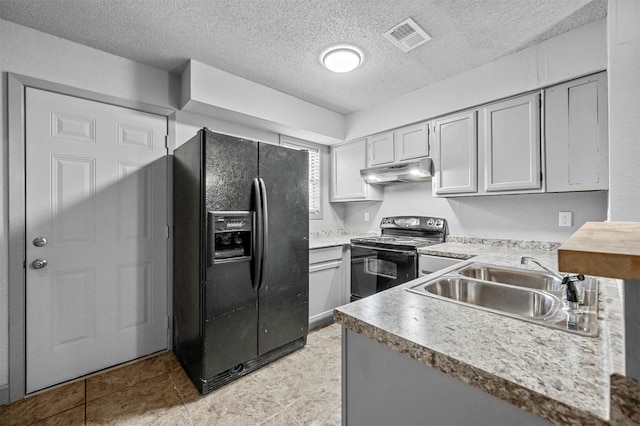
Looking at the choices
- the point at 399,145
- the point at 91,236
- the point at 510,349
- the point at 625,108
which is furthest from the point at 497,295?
the point at 91,236

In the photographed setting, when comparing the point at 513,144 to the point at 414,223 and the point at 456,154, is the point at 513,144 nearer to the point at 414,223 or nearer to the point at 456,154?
the point at 456,154

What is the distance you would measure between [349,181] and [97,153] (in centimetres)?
259

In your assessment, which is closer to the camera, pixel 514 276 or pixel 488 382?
pixel 488 382

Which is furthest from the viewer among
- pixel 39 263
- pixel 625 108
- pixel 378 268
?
pixel 378 268

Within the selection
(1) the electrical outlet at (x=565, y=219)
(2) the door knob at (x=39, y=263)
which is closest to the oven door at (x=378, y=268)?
(1) the electrical outlet at (x=565, y=219)

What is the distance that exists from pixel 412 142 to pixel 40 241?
10.7ft

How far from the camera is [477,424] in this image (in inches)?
24.9

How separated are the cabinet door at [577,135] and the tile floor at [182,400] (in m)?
2.24

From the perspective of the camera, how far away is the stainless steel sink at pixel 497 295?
1.14 meters

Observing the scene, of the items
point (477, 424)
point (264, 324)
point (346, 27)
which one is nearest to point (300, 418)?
point (264, 324)

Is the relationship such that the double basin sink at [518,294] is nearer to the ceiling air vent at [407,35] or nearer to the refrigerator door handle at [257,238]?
the refrigerator door handle at [257,238]

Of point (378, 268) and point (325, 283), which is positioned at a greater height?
point (378, 268)

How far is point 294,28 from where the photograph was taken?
195 centimetres

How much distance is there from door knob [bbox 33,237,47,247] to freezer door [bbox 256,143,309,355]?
1.53 m
